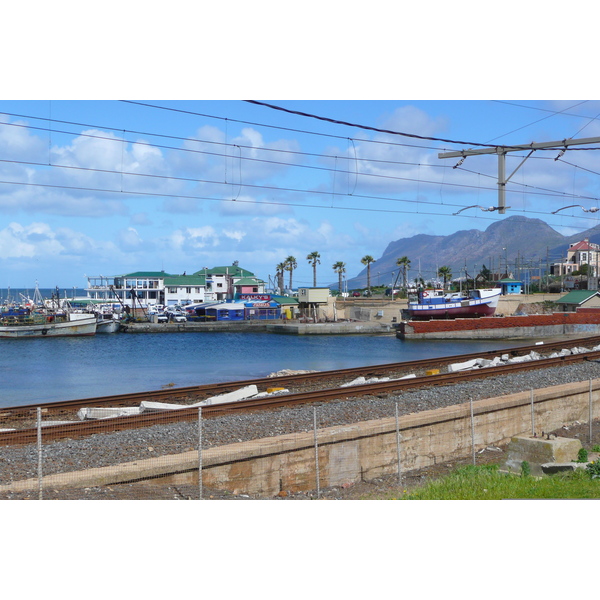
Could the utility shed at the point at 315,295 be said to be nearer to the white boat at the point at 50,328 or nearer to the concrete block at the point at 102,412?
the white boat at the point at 50,328

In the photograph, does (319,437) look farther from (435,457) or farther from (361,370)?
(361,370)

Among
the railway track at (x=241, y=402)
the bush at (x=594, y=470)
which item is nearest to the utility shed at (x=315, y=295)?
the railway track at (x=241, y=402)

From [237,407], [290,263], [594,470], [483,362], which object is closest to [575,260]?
[290,263]

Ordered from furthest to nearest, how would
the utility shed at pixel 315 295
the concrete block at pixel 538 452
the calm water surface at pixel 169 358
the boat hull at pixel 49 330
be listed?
the utility shed at pixel 315 295
the boat hull at pixel 49 330
the calm water surface at pixel 169 358
the concrete block at pixel 538 452

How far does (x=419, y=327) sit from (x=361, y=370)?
4470cm

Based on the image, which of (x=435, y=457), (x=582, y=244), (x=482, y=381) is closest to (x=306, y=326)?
(x=482, y=381)

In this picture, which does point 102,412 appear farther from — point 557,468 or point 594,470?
point 594,470

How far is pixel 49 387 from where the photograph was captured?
35.6 meters

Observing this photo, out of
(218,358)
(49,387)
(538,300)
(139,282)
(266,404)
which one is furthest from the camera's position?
(139,282)

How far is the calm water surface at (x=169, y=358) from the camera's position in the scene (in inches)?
1409

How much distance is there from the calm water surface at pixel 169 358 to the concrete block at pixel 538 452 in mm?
22873

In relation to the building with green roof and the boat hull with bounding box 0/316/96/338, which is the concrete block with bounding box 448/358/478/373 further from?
the building with green roof

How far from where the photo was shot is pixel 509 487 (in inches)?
428

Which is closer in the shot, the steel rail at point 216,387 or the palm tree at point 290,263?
the steel rail at point 216,387
